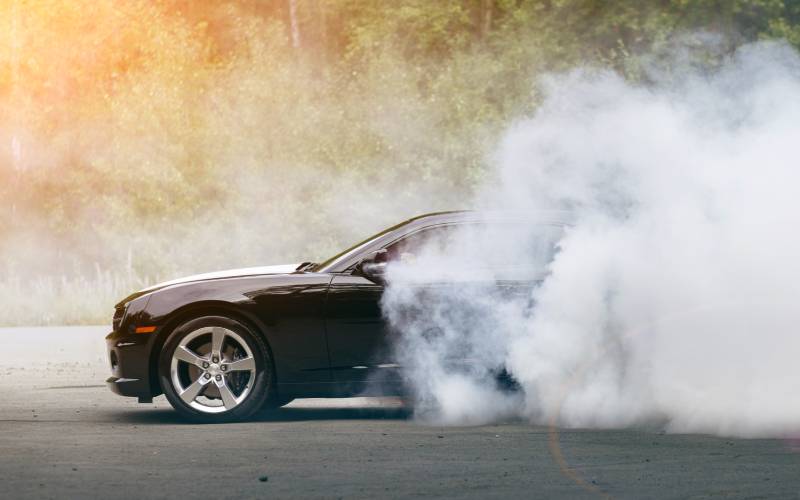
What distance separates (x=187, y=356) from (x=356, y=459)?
85.5 inches

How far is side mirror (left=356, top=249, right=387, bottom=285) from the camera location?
10914mm

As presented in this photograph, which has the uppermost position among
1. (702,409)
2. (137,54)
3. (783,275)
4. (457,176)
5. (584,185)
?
(137,54)

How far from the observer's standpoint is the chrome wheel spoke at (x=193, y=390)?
35.7 ft

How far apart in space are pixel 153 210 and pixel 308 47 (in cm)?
916

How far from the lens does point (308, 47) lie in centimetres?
4281

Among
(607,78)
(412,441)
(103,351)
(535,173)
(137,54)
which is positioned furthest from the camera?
(137,54)

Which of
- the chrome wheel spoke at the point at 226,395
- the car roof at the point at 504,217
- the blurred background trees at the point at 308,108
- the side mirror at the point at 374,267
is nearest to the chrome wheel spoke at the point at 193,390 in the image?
the chrome wheel spoke at the point at 226,395

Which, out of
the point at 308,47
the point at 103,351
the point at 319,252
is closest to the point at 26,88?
the point at 308,47

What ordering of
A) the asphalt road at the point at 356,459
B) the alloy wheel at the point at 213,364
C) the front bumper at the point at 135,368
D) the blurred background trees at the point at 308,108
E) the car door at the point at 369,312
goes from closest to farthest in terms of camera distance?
the asphalt road at the point at 356,459
the car door at the point at 369,312
the alloy wheel at the point at 213,364
the front bumper at the point at 135,368
the blurred background trees at the point at 308,108

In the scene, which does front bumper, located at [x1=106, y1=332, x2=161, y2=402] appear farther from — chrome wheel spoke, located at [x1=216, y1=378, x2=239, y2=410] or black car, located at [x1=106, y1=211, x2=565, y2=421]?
chrome wheel spoke, located at [x1=216, y1=378, x2=239, y2=410]

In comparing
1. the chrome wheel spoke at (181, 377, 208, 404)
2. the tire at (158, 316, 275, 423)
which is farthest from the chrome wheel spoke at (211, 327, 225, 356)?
the chrome wheel spoke at (181, 377, 208, 404)

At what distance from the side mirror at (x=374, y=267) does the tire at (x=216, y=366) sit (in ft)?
2.88

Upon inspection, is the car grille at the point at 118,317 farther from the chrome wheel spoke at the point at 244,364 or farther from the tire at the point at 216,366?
the chrome wheel spoke at the point at 244,364

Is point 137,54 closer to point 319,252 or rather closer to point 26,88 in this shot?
point 26,88
